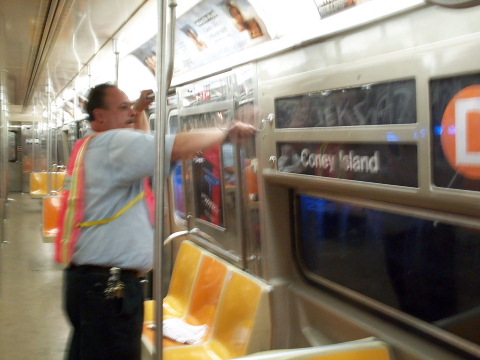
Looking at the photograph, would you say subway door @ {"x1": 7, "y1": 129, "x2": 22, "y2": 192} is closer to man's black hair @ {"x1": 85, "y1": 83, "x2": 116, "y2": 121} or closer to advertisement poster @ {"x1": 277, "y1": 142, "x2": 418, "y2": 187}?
man's black hair @ {"x1": 85, "y1": 83, "x2": 116, "y2": 121}

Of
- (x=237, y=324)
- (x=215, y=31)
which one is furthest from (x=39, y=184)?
(x=237, y=324)

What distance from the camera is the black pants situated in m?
2.14

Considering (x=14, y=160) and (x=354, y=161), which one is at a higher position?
(x=14, y=160)

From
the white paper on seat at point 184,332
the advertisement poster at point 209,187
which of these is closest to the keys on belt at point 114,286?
the white paper on seat at point 184,332

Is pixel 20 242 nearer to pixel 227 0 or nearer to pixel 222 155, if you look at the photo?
pixel 222 155

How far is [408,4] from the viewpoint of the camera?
173 cm

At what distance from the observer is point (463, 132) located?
5.11 ft

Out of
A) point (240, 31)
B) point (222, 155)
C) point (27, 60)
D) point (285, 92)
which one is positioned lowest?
point (222, 155)

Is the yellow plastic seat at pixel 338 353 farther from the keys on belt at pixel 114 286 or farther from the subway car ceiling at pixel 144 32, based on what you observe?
the subway car ceiling at pixel 144 32

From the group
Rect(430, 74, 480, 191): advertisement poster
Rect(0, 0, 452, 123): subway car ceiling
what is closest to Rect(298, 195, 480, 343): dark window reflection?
Rect(430, 74, 480, 191): advertisement poster

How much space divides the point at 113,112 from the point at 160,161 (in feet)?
2.82

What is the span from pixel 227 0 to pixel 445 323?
183 centimetres

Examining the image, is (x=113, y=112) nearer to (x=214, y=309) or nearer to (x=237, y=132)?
(x=237, y=132)

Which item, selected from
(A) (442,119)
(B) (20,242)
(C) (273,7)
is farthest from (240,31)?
(B) (20,242)
